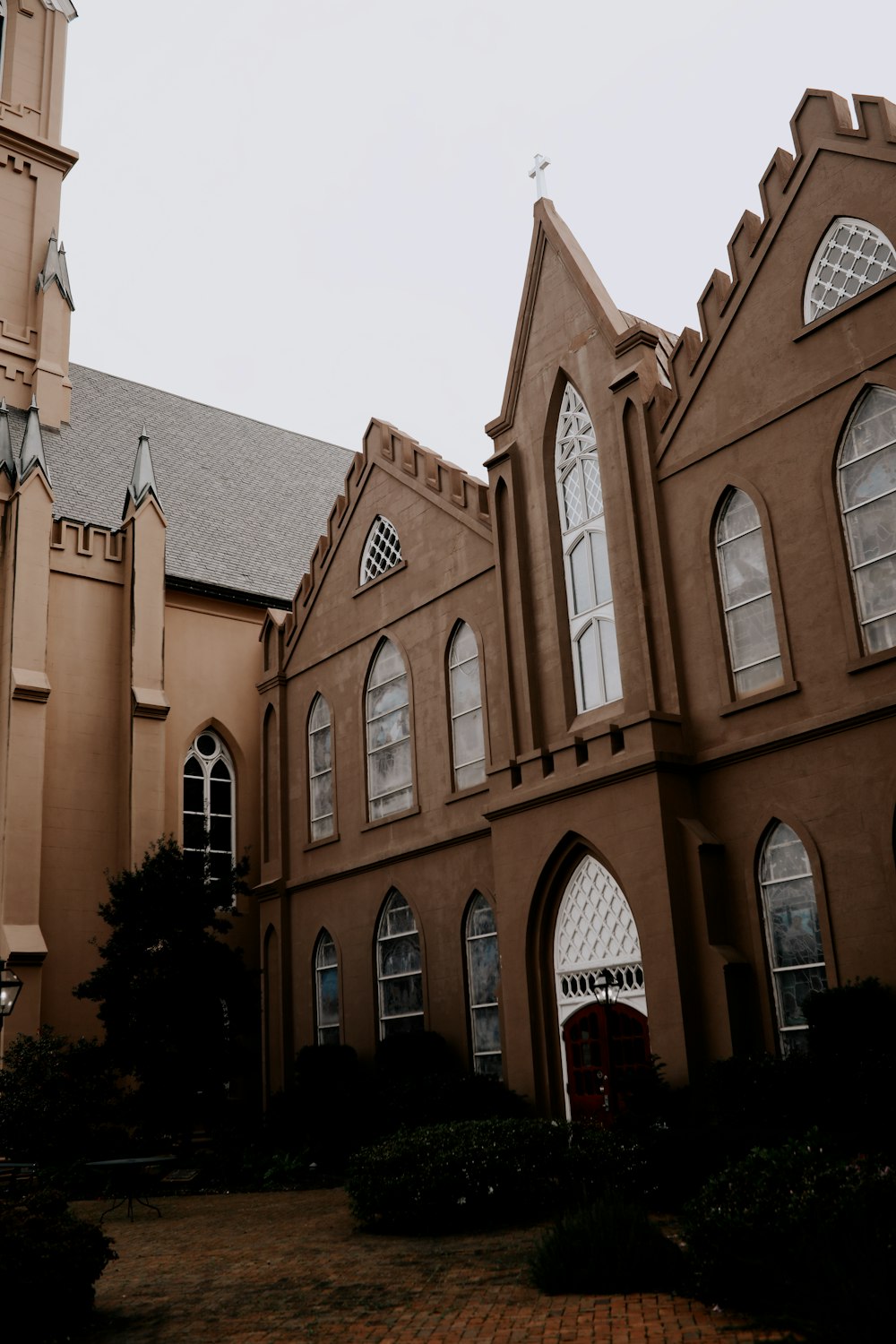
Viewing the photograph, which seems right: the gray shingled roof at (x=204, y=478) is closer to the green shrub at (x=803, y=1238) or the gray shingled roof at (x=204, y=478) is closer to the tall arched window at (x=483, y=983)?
the tall arched window at (x=483, y=983)

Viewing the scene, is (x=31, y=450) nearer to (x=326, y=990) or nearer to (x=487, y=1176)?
(x=326, y=990)

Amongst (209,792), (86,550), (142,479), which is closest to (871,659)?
(209,792)

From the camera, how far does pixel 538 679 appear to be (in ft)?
60.9

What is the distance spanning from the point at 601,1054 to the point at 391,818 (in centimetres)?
654

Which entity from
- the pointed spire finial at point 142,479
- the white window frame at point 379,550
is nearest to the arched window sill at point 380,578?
the white window frame at point 379,550

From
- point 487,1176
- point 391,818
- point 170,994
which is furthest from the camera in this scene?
point 391,818

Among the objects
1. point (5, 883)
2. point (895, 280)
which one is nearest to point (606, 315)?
point (895, 280)

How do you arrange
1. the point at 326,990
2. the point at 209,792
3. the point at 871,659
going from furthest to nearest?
the point at 209,792 → the point at 326,990 → the point at 871,659

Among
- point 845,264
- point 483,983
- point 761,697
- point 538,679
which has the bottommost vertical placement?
point 483,983

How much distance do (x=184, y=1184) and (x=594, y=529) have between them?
11436 millimetres

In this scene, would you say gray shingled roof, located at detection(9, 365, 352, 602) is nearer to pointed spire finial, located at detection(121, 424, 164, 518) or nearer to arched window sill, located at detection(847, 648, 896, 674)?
pointed spire finial, located at detection(121, 424, 164, 518)

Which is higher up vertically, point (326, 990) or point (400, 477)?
point (400, 477)

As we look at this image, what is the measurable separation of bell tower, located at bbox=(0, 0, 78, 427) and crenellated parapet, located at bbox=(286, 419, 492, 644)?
8.78 m

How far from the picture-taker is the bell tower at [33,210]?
29156 millimetres
